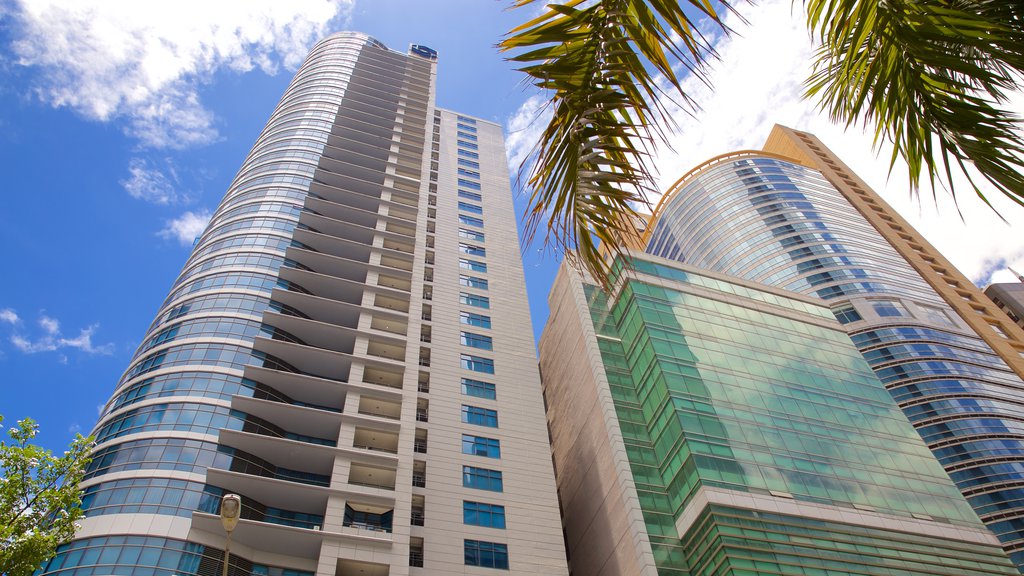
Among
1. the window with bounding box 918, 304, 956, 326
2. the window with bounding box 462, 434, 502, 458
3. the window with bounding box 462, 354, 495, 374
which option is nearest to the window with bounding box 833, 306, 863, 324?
the window with bounding box 918, 304, 956, 326

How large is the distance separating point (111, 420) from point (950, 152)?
4817cm

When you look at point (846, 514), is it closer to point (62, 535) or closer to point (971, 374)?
point (62, 535)

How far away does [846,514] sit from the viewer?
4103 cm

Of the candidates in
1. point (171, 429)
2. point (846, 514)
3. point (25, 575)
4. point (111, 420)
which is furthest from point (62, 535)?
point (846, 514)

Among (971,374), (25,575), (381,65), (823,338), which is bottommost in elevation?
(25,575)

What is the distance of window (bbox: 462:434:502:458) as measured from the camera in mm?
46656

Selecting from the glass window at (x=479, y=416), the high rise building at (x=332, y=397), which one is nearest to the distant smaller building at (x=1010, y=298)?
the high rise building at (x=332, y=397)

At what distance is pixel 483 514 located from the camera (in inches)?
1674

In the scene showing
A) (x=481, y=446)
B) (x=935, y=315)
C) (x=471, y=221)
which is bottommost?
(x=481, y=446)

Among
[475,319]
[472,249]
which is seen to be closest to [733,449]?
[475,319]

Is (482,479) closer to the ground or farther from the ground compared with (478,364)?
closer to the ground

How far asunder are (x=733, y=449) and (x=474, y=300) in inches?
1041

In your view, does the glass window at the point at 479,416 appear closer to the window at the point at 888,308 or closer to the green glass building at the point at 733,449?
the green glass building at the point at 733,449

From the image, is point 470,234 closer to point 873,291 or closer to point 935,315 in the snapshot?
point 873,291
